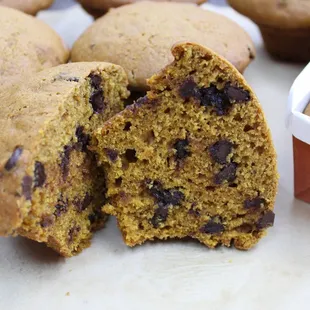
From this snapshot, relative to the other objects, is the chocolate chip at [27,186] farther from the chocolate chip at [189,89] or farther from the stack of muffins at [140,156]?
the chocolate chip at [189,89]

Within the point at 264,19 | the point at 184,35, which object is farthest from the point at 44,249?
the point at 264,19

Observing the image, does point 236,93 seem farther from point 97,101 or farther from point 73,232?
point 73,232

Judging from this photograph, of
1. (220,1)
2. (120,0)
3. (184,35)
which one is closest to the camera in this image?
(184,35)

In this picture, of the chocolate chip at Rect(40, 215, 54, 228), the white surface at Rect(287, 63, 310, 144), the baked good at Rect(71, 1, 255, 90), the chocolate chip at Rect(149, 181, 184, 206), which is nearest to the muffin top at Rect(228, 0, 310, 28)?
the baked good at Rect(71, 1, 255, 90)

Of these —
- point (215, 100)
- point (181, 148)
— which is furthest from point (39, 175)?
point (215, 100)

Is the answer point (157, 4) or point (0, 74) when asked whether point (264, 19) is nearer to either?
point (157, 4)

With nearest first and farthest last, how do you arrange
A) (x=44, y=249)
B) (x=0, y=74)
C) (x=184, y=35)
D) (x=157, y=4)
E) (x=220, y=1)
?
(x=44, y=249), (x=0, y=74), (x=184, y=35), (x=157, y=4), (x=220, y=1)

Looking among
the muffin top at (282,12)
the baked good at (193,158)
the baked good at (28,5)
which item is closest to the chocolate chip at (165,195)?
the baked good at (193,158)

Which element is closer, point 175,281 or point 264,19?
point 175,281
